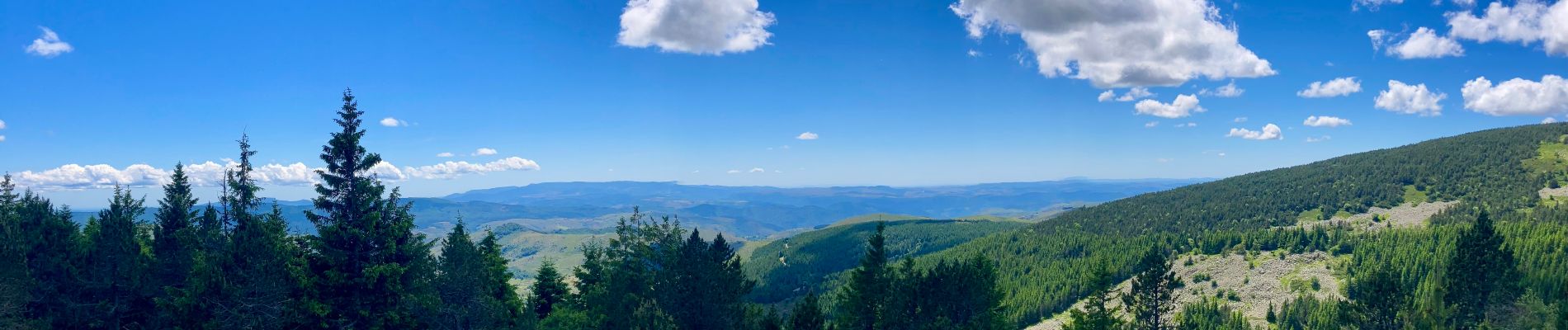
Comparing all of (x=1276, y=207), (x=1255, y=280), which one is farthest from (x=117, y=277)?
(x=1276, y=207)

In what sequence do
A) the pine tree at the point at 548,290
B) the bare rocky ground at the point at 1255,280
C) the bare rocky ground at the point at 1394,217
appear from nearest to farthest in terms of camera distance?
the pine tree at the point at 548,290 < the bare rocky ground at the point at 1255,280 < the bare rocky ground at the point at 1394,217

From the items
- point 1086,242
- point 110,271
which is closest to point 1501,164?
point 1086,242

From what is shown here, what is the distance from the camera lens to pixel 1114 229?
180m

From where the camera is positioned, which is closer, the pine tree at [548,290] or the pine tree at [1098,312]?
the pine tree at [1098,312]

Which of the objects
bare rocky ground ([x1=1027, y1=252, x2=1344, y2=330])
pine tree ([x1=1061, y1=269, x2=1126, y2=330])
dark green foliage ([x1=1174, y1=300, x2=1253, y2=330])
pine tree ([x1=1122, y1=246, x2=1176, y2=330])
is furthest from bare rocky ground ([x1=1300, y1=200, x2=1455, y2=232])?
pine tree ([x1=1061, y1=269, x2=1126, y2=330])

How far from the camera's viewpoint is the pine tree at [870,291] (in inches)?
1634

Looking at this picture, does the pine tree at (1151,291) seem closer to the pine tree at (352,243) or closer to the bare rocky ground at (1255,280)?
the pine tree at (352,243)

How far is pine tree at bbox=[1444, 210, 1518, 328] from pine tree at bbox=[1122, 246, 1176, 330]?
2082 cm

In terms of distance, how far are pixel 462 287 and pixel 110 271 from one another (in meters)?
25.2

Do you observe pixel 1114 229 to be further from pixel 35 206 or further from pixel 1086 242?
pixel 35 206

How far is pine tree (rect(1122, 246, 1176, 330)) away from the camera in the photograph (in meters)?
46.9

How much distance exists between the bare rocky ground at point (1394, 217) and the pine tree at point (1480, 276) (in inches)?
3684

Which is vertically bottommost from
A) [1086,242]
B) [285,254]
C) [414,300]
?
[1086,242]

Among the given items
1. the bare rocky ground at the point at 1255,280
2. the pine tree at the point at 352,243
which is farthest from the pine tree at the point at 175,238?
the bare rocky ground at the point at 1255,280
